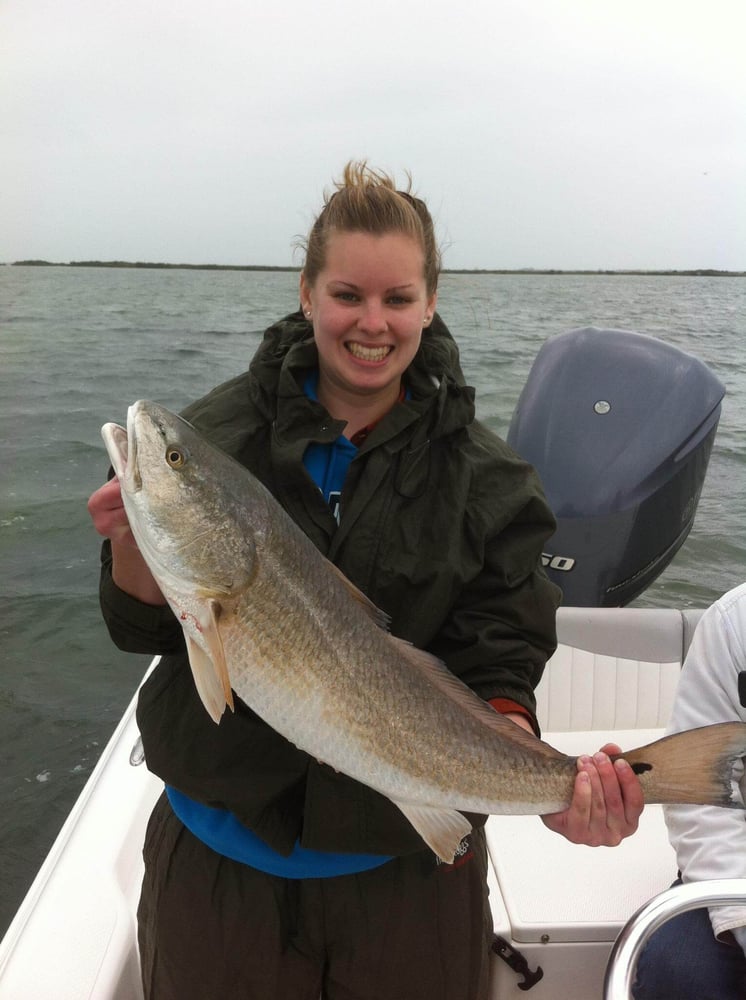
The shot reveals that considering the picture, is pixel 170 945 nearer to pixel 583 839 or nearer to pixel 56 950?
pixel 56 950

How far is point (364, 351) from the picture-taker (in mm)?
2307

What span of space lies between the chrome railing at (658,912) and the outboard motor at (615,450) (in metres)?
3.49

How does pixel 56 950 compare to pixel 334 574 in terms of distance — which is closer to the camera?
pixel 334 574

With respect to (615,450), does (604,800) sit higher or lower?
lower

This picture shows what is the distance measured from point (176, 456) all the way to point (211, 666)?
1.71 ft

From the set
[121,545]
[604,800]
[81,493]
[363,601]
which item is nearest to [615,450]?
[604,800]

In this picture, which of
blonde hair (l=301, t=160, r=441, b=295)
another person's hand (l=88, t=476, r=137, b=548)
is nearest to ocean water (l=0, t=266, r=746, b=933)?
blonde hair (l=301, t=160, r=441, b=295)

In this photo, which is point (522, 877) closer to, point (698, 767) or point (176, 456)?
point (698, 767)

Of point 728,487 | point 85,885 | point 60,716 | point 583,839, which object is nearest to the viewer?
point 583,839

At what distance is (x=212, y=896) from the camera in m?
2.28

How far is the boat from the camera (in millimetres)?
2867

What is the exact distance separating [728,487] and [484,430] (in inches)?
491

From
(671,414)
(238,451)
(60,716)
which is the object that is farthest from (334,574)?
(60,716)

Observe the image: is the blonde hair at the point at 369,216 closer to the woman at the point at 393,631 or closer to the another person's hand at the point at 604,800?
the woman at the point at 393,631
